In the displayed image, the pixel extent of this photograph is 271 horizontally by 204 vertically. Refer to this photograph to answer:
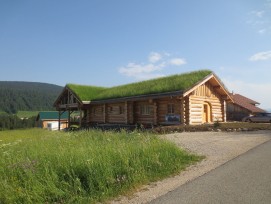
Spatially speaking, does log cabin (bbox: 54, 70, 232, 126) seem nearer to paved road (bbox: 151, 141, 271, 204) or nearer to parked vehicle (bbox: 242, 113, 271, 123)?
parked vehicle (bbox: 242, 113, 271, 123)

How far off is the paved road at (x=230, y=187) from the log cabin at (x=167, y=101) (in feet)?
41.1

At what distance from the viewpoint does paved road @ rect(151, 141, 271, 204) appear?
496 centimetres

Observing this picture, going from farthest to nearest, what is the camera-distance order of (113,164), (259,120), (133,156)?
(259,120) → (133,156) → (113,164)

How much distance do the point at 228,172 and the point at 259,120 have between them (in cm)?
2429

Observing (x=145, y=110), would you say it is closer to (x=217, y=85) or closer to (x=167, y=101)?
(x=167, y=101)

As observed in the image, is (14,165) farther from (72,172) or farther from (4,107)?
(4,107)

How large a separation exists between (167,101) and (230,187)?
1659 centimetres

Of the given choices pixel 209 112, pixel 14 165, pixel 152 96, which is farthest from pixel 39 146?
pixel 209 112

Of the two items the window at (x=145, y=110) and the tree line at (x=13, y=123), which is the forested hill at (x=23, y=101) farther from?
the window at (x=145, y=110)

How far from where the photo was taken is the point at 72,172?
591cm

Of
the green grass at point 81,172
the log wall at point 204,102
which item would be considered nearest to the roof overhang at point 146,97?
the log wall at point 204,102

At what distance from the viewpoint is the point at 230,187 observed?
5.59 metres

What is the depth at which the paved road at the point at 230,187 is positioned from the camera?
4.96m

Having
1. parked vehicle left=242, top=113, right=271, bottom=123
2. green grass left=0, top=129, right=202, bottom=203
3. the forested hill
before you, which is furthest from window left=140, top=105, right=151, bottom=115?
the forested hill
